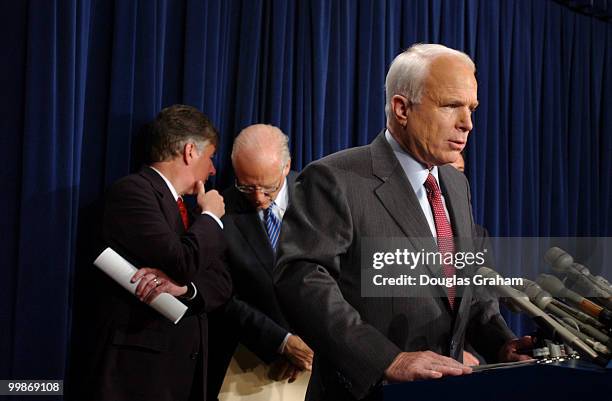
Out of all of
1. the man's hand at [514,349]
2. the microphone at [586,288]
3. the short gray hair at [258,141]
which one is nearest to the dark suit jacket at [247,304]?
the short gray hair at [258,141]

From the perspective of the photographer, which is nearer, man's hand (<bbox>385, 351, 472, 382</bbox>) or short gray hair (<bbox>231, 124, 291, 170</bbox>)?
man's hand (<bbox>385, 351, 472, 382</bbox>)

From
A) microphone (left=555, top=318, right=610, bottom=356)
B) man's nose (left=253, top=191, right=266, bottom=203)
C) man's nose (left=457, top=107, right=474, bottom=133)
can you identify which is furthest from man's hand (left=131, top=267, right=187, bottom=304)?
microphone (left=555, top=318, right=610, bottom=356)

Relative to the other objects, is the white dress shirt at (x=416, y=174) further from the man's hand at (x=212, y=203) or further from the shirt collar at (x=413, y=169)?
the man's hand at (x=212, y=203)

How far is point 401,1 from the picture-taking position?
4.36m

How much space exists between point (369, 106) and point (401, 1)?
71 cm

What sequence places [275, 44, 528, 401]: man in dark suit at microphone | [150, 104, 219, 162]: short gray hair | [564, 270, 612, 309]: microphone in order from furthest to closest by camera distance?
[150, 104, 219, 162]: short gray hair
[275, 44, 528, 401]: man in dark suit at microphone
[564, 270, 612, 309]: microphone

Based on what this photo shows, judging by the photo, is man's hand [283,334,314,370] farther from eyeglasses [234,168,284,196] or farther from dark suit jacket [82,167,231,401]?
eyeglasses [234,168,284,196]

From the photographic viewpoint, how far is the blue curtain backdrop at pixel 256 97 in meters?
2.83

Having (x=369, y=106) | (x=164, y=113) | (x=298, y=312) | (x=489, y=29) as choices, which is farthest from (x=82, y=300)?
(x=489, y=29)

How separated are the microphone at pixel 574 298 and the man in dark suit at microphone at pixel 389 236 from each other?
7.3 inches

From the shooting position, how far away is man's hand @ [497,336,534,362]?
5.36 ft

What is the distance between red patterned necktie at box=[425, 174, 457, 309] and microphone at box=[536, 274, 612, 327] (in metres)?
0.26

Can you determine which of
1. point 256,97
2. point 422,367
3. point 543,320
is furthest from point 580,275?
point 256,97

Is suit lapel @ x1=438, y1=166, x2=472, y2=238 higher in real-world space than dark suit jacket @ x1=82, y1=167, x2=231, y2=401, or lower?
higher
